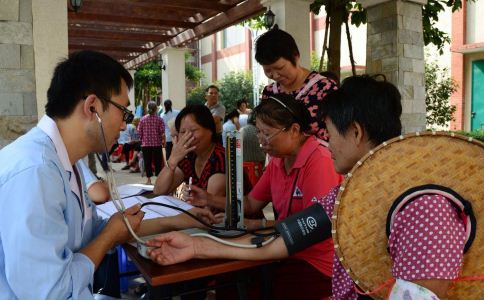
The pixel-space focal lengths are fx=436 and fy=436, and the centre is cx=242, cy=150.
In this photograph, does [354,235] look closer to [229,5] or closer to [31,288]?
[31,288]

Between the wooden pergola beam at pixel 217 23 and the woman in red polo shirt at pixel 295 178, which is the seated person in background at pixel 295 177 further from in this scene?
the wooden pergola beam at pixel 217 23

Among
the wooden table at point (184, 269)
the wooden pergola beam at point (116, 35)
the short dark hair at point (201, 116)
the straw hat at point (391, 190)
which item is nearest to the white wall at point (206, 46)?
the wooden pergola beam at point (116, 35)

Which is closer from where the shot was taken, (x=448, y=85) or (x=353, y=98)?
(x=353, y=98)

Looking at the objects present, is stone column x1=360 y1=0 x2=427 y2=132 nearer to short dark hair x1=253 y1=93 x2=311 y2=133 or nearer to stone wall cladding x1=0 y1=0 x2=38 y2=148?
short dark hair x1=253 y1=93 x2=311 y2=133

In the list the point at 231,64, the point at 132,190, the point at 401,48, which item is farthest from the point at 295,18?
the point at 231,64

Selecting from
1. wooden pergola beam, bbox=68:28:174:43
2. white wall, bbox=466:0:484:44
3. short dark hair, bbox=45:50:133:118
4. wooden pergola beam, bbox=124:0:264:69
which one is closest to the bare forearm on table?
short dark hair, bbox=45:50:133:118

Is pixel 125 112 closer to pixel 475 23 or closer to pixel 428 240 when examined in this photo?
pixel 428 240

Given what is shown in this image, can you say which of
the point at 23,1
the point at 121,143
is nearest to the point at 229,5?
the point at 23,1

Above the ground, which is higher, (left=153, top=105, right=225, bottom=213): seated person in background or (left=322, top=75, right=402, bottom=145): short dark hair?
(left=322, top=75, right=402, bottom=145): short dark hair

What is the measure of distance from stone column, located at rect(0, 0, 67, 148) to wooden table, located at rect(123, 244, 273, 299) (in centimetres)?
274

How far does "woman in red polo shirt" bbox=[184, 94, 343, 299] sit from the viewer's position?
1.85m

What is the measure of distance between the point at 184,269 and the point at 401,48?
4514 millimetres

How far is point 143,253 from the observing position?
1539 millimetres

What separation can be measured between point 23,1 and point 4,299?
3.37 metres
